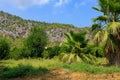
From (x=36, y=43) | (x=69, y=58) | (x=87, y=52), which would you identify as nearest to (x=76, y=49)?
(x=87, y=52)

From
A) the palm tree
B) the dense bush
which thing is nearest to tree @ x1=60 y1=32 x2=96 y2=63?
the palm tree

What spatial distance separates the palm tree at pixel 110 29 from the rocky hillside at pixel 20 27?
77689 millimetres

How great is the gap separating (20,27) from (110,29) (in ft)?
286

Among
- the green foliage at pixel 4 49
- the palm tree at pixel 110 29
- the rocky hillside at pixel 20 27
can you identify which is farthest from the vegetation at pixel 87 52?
the rocky hillside at pixel 20 27

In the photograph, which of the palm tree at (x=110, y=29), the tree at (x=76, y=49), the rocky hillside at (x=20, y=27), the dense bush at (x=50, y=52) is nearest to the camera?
the palm tree at (x=110, y=29)

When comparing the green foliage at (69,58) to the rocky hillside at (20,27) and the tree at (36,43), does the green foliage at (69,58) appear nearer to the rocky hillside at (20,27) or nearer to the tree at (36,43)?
the tree at (36,43)

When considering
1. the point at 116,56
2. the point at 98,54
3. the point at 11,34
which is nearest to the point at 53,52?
the point at 98,54

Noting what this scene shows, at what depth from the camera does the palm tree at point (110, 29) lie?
23156mm

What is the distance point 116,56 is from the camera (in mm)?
24156

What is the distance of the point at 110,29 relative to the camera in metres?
23.0

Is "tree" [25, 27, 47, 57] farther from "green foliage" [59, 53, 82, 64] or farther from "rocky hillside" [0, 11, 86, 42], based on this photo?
"rocky hillside" [0, 11, 86, 42]

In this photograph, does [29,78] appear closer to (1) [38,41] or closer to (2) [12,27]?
(1) [38,41]

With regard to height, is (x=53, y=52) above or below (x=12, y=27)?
below

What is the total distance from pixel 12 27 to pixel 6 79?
95.1 metres
